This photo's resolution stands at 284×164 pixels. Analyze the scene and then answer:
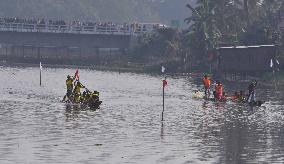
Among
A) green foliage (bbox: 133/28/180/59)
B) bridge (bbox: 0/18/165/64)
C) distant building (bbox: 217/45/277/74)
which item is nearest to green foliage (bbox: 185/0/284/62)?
distant building (bbox: 217/45/277/74)

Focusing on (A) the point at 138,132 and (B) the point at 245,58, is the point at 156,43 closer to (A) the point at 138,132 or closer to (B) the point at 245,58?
(B) the point at 245,58

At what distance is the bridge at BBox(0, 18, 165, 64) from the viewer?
177750mm

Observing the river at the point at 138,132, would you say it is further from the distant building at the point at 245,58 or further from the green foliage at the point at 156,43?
the green foliage at the point at 156,43

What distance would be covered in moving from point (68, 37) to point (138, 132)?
133331 millimetres

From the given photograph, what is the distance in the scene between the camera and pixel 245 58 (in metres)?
129

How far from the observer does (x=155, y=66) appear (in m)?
162

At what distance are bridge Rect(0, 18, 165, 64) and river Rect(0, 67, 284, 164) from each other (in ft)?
316

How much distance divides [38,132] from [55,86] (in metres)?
54.4

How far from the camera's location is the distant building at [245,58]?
413 ft

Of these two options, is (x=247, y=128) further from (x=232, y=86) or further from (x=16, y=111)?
(x=232, y=86)

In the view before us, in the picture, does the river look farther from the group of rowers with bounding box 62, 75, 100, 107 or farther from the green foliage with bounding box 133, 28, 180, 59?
the green foliage with bounding box 133, 28, 180, 59

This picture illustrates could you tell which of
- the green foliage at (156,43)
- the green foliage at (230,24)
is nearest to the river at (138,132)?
the green foliage at (230,24)

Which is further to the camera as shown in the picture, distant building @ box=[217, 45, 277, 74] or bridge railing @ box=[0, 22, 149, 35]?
bridge railing @ box=[0, 22, 149, 35]

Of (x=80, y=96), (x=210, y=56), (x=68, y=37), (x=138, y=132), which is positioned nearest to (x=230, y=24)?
(x=210, y=56)
